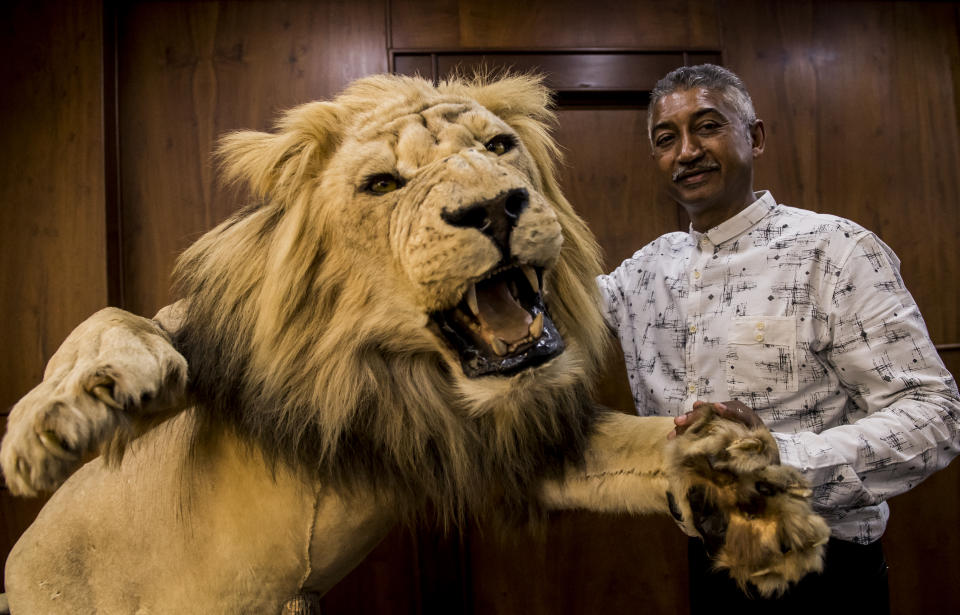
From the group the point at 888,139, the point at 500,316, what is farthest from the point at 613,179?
the point at 500,316

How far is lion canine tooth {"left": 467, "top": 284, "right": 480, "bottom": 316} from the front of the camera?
101 centimetres

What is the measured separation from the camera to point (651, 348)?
5.62 feet

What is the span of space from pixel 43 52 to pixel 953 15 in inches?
150

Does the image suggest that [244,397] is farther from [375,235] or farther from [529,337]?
[529,337]

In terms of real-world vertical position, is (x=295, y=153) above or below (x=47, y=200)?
below

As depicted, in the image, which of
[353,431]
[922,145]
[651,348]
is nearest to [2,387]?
[353,431]

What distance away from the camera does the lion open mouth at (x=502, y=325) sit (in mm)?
993

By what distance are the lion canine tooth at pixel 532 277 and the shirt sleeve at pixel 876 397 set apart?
1.75ft

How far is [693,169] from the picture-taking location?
164 centimetres

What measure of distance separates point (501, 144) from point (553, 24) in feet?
5.72

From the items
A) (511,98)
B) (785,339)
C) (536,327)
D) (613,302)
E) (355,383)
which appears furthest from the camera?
(613,302)

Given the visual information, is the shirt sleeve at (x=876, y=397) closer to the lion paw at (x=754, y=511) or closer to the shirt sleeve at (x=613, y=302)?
the lion paw at (x=754, y=511)

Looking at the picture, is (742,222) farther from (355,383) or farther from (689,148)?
(355,383)

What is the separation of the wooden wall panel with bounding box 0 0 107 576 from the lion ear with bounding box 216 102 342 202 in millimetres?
1581
